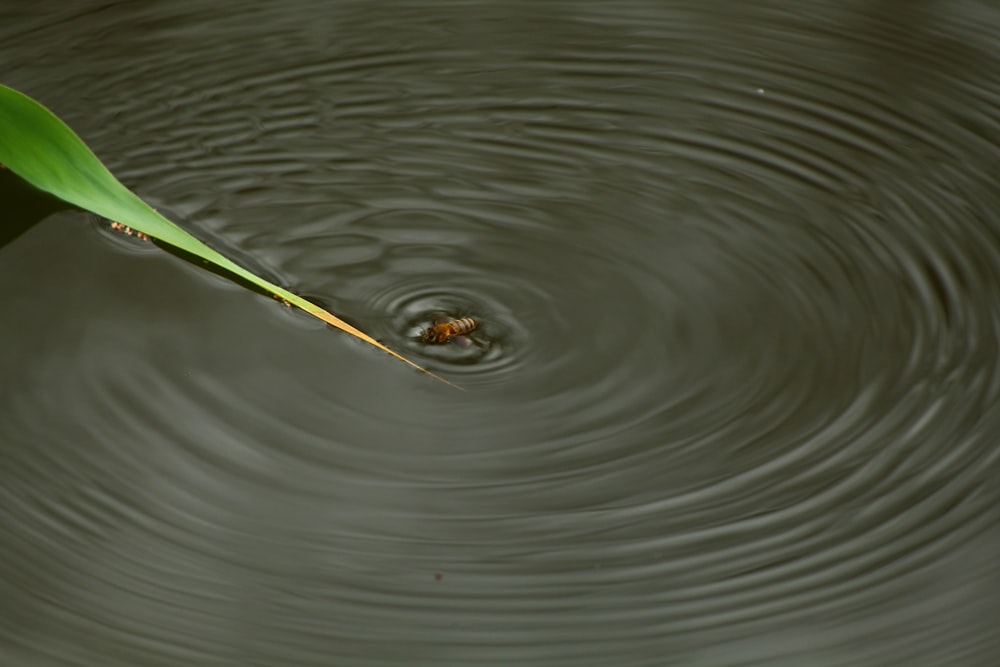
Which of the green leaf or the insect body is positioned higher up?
the green leaf

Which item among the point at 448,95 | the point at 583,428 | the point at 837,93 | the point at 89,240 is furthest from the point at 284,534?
the point at 837,93

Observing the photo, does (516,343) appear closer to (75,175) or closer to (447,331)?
(447,331)

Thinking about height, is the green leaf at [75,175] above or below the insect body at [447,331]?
above

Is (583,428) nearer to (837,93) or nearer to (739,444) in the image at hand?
(739,444)

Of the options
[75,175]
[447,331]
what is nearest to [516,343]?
[447,331]
